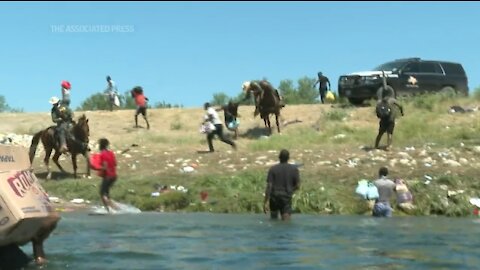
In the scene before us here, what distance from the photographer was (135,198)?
1725cm

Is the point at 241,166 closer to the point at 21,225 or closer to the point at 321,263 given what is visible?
the point at 321,263

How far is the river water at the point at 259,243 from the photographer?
297 inches

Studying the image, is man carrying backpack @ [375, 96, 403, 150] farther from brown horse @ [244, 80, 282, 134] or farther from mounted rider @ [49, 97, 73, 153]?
mounted rider @ [49, 97, 73, 153]

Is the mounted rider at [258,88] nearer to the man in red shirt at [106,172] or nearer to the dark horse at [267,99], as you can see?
the dark horse at [267,99]

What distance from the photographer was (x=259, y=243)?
9.47 meters

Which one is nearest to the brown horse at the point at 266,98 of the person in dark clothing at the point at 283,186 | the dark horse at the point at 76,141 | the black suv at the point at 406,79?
the black suv at the point at 406,79

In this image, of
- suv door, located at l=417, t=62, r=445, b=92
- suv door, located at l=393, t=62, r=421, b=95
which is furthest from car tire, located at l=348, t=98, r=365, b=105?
suv door, located at l=417, t=62, r=445, b=92

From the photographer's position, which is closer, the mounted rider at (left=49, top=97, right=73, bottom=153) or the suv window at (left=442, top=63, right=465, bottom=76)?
the mounted rider at (left=49, top=97, right=73, bottom=153)

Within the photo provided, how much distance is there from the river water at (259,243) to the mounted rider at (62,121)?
22.0ft

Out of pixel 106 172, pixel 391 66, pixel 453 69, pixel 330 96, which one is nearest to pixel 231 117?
pixel 330 96

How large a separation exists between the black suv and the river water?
15.5 m

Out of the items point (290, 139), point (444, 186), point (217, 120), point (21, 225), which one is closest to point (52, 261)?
point (21, 225)

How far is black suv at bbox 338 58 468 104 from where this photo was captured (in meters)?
29.0

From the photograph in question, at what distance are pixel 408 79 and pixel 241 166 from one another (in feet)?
39.1
